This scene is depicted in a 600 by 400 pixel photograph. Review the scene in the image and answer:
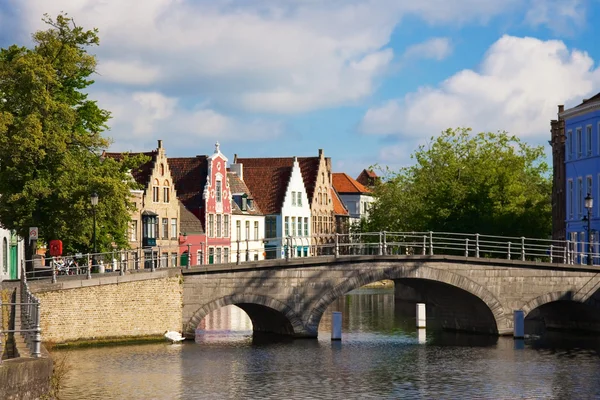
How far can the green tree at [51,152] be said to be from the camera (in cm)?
5028

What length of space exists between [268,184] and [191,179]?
49.0ft

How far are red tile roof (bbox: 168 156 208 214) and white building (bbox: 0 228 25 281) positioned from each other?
2751 cm

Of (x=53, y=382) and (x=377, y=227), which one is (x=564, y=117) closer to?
(x=377, y=227)

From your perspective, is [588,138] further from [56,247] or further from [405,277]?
[56,247]

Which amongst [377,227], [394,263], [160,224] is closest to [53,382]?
[394,263]

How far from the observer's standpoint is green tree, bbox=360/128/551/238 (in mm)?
79000

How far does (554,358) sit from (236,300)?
494 inches

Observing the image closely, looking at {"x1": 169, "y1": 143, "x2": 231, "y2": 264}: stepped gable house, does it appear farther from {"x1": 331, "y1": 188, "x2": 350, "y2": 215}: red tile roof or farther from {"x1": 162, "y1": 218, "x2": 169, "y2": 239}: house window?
{"x1": 331, "y1": 188, "x2": 350, "y2": 215}: red tile roof

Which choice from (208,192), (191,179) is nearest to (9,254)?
(208,192)

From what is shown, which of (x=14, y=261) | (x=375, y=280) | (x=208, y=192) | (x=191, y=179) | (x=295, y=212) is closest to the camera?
(x=375, y=280)

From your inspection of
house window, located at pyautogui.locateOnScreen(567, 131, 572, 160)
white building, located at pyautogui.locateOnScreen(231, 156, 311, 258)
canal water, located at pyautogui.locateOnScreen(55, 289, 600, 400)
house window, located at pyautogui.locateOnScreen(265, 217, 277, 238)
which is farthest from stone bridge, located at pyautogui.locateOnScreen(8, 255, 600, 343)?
white building, located at pyautogui.locateOnScreen(231, 156, 311, 258)

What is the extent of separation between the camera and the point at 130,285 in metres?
47.5

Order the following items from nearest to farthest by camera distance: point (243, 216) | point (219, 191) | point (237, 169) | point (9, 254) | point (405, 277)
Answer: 1. point (405, 277)
2. point (9, 254)
3. point (219, 191)
4. point (243, 216)
5. point (237, 169)

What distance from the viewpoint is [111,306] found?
46.8 m
